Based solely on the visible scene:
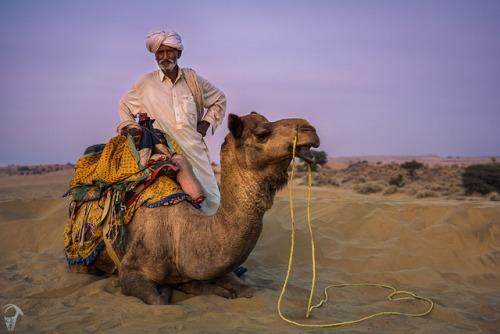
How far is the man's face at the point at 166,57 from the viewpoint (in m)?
5.76

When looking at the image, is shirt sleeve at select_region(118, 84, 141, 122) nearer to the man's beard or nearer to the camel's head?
the man's beard

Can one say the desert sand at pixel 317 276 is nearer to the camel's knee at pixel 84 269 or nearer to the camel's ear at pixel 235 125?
the camel's knee at pixel 84 269

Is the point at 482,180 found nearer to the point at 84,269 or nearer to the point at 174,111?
the point at 174,111

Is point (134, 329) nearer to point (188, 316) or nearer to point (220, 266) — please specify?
point (188, 316)

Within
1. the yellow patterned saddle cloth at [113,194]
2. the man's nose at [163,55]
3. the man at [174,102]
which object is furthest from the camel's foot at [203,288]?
the man's nose at [163,55]

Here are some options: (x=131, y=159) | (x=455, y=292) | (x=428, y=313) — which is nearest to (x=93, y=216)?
(x=131, y=159)

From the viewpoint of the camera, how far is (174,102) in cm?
584

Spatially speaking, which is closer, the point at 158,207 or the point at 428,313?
the point at 428,313

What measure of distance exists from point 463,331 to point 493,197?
516 inches

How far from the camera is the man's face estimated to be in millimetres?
5758

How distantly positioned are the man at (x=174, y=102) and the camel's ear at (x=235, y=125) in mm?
1959

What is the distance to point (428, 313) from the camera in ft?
13.9

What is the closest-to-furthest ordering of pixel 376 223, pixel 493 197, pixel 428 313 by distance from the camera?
pixel 428 313 → pixel 376 223 → pixel 493 197

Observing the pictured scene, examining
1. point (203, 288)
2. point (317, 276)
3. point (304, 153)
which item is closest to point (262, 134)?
point (304, 153)
